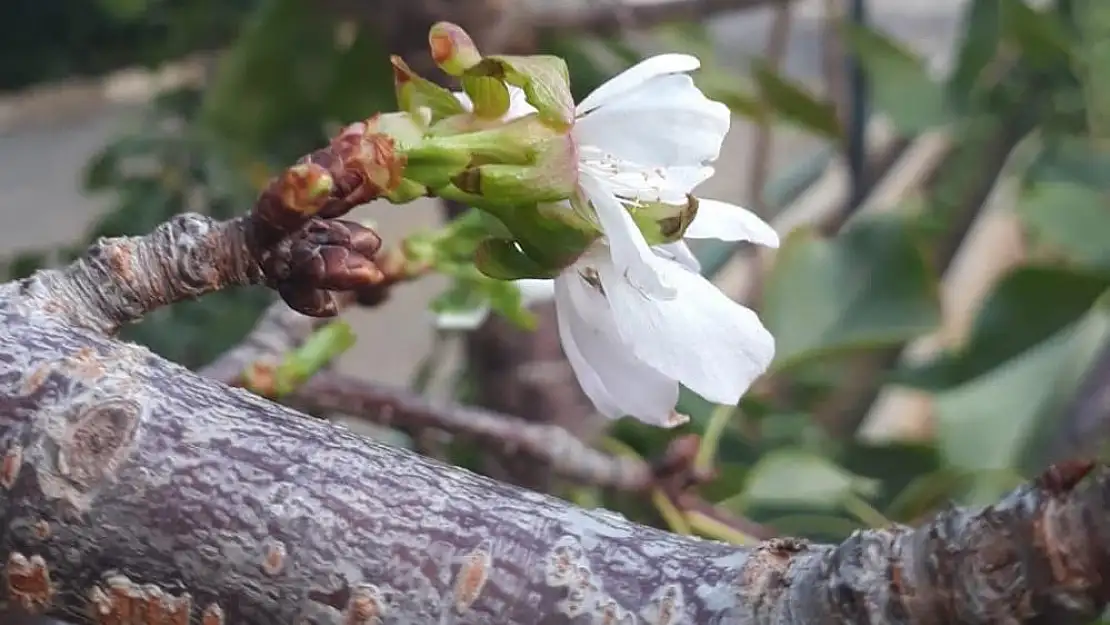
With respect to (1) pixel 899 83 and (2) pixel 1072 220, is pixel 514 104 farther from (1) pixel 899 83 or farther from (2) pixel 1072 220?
(1) pixel 899 83

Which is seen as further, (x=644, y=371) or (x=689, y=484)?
(x=689, y=484)

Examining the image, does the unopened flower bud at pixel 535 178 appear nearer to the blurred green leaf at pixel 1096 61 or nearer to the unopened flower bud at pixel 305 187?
the unopened flower bud at pixel 305 187

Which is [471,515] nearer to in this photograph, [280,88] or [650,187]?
[650,187]

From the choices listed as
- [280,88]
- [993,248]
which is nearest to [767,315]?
[280,88]

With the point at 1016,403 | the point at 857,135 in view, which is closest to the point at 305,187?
the point at 1016,403

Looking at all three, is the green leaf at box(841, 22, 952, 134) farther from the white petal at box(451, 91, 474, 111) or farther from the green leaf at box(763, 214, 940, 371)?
the white petal at box(451, 91, 474, 111)

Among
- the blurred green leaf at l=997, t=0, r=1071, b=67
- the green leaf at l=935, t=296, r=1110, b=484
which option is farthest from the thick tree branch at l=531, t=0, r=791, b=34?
the green leaf at l=935, t=296, r=1110, b=484

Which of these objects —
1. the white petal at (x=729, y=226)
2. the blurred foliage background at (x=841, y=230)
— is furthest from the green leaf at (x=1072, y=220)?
the white petal at (x=729, y=226)
